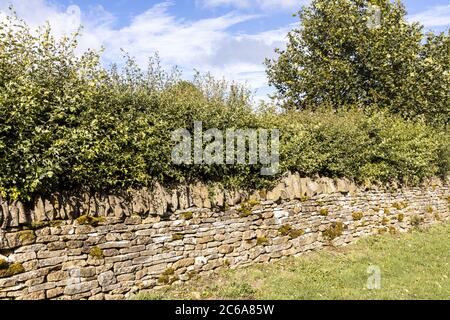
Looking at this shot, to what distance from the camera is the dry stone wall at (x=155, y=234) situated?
19.2 feet

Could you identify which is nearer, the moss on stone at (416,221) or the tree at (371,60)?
the moss on stone at (416,221)

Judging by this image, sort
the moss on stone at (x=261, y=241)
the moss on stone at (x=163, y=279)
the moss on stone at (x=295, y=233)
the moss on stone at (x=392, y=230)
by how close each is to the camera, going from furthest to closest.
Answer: the moss on stone at (x=392, y=230)
the moss on stone at (x=295, y=233)
the moss on stone at (x=261, y=241)
the moss on stone at (x=163, y=279)

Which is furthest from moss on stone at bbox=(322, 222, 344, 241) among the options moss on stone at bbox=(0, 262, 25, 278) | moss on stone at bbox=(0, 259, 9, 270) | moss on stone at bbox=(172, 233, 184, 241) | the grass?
moss on stone at bbox=(0, 259, 9, 270)

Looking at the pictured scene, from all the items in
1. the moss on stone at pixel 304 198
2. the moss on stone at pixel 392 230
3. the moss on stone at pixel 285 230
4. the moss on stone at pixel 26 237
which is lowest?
the moss on stone at pixel 392 230

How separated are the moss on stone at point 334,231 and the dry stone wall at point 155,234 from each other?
0.09 ft

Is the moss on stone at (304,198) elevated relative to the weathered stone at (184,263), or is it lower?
elevated

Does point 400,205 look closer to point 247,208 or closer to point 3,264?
point 247,208

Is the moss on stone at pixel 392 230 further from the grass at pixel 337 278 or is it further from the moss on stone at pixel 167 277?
the moss on stone at pixel 167 277

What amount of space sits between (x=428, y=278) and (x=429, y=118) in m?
12.9

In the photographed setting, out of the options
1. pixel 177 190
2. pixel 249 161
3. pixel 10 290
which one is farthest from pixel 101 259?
pixel 249 161

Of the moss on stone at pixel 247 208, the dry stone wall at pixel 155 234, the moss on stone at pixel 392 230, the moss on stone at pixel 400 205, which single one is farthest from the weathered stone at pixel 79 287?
the moss on stone at pixel 400 205

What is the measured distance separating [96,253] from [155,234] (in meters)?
1.18

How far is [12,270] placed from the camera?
562cm

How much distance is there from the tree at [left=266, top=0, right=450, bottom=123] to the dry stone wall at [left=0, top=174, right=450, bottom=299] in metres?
8.76
